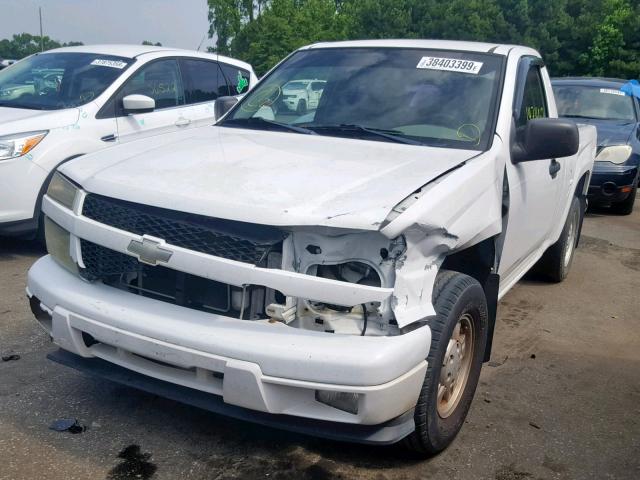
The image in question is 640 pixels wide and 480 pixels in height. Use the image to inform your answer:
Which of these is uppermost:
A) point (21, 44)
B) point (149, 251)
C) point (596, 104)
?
point (149, 251)

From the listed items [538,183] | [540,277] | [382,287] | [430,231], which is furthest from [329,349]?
[540,277]

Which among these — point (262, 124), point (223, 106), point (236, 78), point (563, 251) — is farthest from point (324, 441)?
point (236, 78)

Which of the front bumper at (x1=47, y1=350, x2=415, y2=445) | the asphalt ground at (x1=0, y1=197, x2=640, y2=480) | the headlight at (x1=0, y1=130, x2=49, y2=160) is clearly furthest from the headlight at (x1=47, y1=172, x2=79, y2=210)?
the headlight at (x1=0, y1=130, x2=49, y2=160)

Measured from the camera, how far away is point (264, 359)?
2.56 meters

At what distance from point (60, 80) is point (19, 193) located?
4.65 feet

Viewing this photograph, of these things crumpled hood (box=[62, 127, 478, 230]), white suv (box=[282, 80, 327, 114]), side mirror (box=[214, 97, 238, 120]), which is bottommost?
side mirror (box=[214, 97, 238, 120])

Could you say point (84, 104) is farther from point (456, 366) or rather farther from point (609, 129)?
point (609, 129)

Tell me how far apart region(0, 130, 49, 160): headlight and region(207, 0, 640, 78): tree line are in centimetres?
1992

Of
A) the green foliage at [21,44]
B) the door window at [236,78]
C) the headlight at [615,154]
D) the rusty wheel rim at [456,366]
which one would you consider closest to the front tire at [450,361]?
the rusty wheel rim at [456,366]

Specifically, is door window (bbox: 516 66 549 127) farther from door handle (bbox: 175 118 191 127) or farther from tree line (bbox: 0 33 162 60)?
tree line (bbox: 0 33 162 60)

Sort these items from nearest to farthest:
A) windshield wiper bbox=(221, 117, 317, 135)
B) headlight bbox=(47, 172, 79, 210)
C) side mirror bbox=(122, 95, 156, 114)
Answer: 1. headlight bbox=(47, 172, 79, 210)
2. windshield wiper bbox=(221, 117, 317, 135)
3. side mirror bbox=(122, 95, 156, 114)

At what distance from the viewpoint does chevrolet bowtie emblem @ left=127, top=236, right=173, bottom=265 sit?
8.98 ft

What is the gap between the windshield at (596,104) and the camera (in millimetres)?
9672

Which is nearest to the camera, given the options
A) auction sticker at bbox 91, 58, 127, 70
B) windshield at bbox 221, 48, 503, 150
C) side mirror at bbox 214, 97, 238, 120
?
windshield at bbox 221, 48, 503, 150
